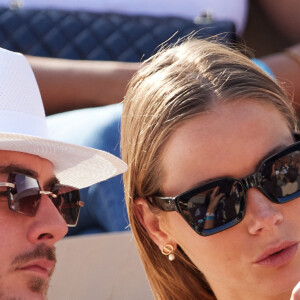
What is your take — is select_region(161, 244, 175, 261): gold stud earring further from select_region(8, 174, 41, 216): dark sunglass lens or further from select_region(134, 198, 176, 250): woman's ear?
select_region(8, 174, 41, 216): dark sunglass lens

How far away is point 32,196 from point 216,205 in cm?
42

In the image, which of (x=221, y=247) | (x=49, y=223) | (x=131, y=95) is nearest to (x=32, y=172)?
(x=49, y=223)

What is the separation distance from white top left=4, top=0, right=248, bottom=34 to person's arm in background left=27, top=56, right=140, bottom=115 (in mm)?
597

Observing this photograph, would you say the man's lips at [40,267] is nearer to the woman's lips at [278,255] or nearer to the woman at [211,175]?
the woman at [211,175]

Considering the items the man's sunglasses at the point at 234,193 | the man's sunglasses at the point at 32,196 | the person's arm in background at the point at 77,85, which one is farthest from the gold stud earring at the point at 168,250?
the person's arm in background at the point at 77,85

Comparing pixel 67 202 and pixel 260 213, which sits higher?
pixel 67 202

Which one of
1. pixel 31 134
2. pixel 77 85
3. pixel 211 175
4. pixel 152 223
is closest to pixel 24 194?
pixel 31 134

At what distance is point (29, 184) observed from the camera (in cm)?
155

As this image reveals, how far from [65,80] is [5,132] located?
1.27m

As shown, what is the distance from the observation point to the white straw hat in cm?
152

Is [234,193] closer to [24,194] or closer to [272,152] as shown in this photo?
[272,152]

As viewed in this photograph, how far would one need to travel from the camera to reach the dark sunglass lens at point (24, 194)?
1.50 metres

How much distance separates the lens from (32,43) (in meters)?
2.96

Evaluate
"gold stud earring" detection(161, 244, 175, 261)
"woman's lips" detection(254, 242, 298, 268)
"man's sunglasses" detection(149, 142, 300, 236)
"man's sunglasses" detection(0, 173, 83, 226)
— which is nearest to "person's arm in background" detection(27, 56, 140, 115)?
"man's sunglasses" detection(0, 173, 83, 226)
